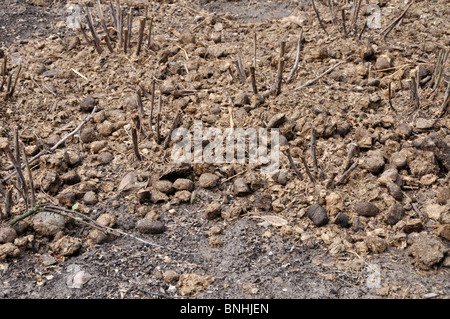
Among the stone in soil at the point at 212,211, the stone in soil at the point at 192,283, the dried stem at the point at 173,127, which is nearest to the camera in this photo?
the stone in soil at the point at 192,283

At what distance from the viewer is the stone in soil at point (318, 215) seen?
2217 millimetres

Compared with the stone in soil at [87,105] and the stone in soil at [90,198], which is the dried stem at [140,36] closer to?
the stone in soil at [87,105]

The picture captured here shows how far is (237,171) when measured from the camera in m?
2.53

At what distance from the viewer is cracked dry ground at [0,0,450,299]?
200cm

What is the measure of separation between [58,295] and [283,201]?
1.10 m

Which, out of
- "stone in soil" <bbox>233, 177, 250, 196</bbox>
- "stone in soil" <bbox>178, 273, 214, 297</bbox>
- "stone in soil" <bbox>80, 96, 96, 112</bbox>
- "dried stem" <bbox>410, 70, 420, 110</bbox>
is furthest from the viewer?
"stone in soil" <bbox>80, 96, 96, 112</bbox>

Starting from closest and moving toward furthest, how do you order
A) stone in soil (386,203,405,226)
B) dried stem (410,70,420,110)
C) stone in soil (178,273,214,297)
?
stone in soil (178,273,214,297), stone in soil (386,203,405,226), dried stem (410,70,420,110)

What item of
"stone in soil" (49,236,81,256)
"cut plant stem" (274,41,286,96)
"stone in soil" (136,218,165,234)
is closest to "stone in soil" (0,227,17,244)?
"stone in soil" (49,236,81,256)

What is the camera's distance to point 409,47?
3.23 meters

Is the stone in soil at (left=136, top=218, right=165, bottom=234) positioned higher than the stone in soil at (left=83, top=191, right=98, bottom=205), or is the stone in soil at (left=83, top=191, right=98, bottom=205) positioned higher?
the stone in soil at (left=83, top=191, right=98, bottom=205)

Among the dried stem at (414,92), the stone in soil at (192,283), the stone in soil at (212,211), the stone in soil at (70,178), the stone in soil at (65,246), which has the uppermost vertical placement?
the dried stem at (414,92)

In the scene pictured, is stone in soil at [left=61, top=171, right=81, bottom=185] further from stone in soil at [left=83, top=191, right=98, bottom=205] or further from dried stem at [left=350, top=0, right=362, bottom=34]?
dried stem at [left=350, top=0, right=362, bottom=34]

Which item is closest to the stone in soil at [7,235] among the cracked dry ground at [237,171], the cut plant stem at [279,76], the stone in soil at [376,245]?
the cracked dry ground at [237,171]

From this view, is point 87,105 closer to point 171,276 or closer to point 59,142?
point 59,142
